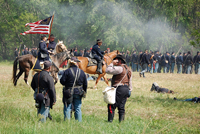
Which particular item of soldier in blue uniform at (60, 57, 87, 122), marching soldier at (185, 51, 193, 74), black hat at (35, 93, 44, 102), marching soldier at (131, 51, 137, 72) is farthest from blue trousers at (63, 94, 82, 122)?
marching soldier at (131, 51, 137, 72)

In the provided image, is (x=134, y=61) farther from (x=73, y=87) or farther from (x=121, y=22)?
(x=73, y=87)

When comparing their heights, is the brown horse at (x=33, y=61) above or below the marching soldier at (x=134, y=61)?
above

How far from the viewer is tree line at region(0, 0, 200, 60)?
34812 millimetres

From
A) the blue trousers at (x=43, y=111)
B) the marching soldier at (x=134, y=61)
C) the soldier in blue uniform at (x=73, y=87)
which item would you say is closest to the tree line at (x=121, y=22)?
the marching soldier at (x=134, y=61)

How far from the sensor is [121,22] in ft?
114

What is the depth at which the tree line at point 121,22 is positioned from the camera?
114 feet

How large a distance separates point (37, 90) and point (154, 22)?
1273 inches

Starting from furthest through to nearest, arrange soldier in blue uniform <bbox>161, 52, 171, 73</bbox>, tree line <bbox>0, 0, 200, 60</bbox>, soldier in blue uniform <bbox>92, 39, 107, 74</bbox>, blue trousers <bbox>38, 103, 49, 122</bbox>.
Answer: tree line <bbox>0, 0, 200, 60</bbox> → soldier in blue uniform <bbox>161, 52, 171, 73</bbox> → soldier in blue uniform <bbox>92, 39, 107, 74</bbox> → blue trousers <bbox>38, 103, 49, 122</bbox>

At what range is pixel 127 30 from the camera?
34.4m

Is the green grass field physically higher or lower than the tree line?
lower

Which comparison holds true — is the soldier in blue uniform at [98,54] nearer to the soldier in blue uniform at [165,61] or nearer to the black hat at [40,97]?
the black hat at [40,97]

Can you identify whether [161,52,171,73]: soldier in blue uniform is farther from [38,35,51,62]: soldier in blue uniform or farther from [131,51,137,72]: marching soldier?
[38,35,51,62]: soldier in blue uniform

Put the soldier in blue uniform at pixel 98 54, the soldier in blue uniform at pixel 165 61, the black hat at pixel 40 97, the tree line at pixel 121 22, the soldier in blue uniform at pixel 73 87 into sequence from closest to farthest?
the black hat at pixel 40 97
the soldier in blue uniform at pixel 73 87
the soldier in blue uniform at pixel 98 54
the soldier in blue uniform at pixel 165 61
the tree line at pixel 121 22

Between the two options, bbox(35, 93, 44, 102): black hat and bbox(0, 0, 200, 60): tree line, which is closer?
bbox(35, 93, 44, 102): black hat
